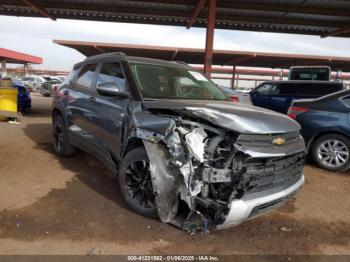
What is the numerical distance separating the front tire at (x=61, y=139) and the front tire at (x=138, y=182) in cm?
246

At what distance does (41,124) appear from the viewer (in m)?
10.8

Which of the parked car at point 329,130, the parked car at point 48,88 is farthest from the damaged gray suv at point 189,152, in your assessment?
the parked car at point 48,88

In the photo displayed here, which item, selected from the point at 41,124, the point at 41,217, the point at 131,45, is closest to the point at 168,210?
the point at 41,217

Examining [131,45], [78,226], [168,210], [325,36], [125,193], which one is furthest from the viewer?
[131,45]

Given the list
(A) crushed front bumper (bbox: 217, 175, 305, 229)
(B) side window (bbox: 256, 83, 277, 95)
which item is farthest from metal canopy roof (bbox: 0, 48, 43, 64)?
(A) crushed front bumper (bbox: 217, 175, 305, 229)

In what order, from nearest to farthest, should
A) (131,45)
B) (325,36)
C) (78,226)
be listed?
(78,226) < (325,36) < (131,45)

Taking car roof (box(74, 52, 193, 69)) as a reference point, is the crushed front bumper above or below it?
below

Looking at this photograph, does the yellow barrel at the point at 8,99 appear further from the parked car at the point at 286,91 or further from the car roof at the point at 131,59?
the parked car at the point at 286,91

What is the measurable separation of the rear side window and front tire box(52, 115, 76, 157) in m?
8.24

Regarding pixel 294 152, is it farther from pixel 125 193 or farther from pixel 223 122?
pixel 125 193

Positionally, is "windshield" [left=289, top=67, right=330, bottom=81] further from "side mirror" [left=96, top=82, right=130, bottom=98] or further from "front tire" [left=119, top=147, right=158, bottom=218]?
"front tire" [left=119, top=147, right=158, bottom=218]

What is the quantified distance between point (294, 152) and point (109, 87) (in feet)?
7.70

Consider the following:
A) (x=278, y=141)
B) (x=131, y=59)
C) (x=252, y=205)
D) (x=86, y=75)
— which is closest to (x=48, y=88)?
(x=86, y=75)

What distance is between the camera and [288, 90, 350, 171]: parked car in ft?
20.2
